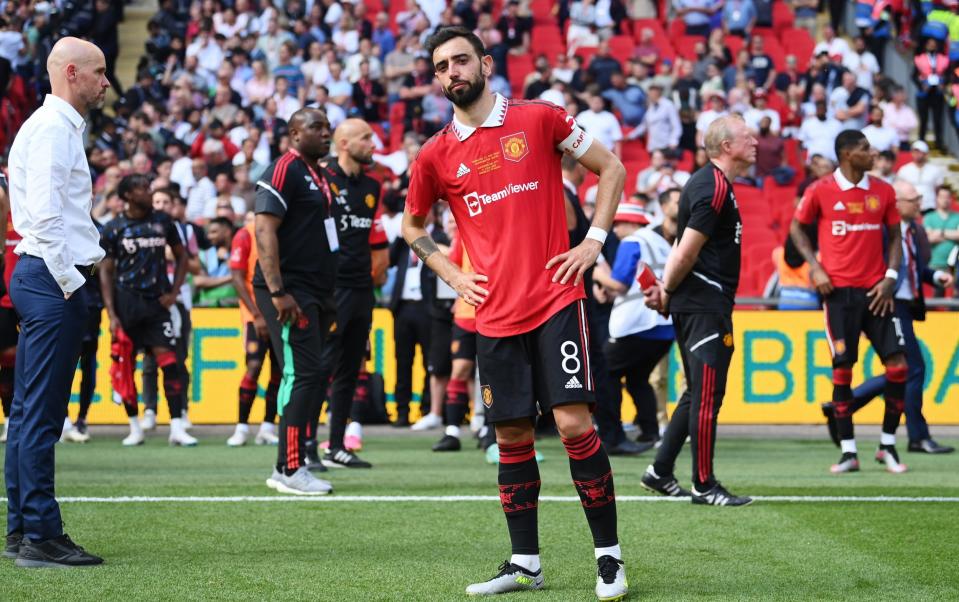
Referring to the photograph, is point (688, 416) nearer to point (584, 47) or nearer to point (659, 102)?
point (659, 102)

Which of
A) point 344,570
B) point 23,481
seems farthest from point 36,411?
point 344,570

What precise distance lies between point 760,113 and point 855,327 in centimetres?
1192

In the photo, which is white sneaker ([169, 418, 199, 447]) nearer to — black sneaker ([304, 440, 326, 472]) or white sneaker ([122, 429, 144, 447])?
white sneaker ([122, 429, 144, 447])

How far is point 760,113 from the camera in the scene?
21375 mm

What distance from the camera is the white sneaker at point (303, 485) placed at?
851 cm

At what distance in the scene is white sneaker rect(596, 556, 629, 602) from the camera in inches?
208

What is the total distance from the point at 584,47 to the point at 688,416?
17.1m

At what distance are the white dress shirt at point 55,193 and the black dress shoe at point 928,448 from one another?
319 inches

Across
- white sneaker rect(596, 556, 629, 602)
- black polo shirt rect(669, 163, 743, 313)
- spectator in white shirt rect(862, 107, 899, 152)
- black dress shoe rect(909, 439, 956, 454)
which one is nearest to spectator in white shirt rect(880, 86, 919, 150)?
spectator in white shirt rect(862, 107, 899, 152)

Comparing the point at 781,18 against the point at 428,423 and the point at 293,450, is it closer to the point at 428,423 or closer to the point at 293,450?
the point at 428,423

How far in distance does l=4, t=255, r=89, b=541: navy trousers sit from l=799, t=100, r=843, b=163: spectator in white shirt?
16.6 meters

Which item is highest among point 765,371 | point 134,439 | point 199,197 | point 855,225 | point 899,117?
point 899,117

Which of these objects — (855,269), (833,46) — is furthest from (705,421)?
(833,46)

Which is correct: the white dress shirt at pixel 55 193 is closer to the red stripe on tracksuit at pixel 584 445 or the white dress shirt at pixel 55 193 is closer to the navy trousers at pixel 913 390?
the red stripe on tracksuit at pixel 584 445
